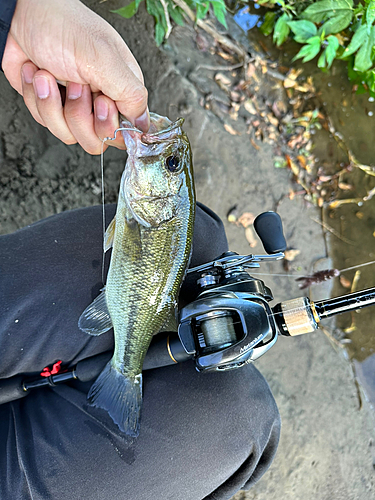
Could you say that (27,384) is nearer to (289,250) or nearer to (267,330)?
(267,330)

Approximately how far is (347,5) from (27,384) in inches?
140

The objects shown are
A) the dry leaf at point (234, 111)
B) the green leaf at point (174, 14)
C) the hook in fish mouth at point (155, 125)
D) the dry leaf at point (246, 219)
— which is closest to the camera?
the hook in fish mouth at point (155, 125)

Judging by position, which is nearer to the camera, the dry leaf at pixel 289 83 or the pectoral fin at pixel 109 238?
the pectoral fin at pixel 109 238

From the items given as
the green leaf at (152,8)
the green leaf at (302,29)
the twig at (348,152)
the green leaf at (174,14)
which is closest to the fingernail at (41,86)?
the green leaf at (152,8)

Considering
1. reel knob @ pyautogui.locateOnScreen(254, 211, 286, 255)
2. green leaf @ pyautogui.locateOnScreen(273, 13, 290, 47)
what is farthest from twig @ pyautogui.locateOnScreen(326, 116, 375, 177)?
reel knob @ pyautogui.locateOnScreen(254, 211, 286, 255)

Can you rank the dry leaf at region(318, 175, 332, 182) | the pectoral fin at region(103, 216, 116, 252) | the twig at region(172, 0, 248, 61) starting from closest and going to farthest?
the pectoral fin at region(103, 216, 116, 252) < the twig at region(172, 0, 248, 61) < the dry leaf at region(318, 175, 332, 182)

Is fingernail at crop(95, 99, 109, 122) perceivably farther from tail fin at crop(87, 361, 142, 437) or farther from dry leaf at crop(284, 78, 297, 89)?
dry leaf at crop(284, 78, 297, 89)

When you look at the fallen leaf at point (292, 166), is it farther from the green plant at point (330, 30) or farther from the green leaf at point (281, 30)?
the green leaf at point (281, 30)

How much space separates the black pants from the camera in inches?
57.6

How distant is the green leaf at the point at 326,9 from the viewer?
9.03 ft

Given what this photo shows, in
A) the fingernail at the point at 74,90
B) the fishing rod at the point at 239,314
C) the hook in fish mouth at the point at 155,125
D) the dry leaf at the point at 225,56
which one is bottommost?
the fishing rod at the point at 239,314

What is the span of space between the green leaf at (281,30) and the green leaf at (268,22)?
0.07 meters

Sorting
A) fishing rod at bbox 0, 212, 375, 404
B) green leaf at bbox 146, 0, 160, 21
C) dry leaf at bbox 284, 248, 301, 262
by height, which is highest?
green leaf at bbox 146, 0, 160, 21

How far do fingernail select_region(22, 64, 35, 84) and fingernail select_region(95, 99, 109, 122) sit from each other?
33 cm
